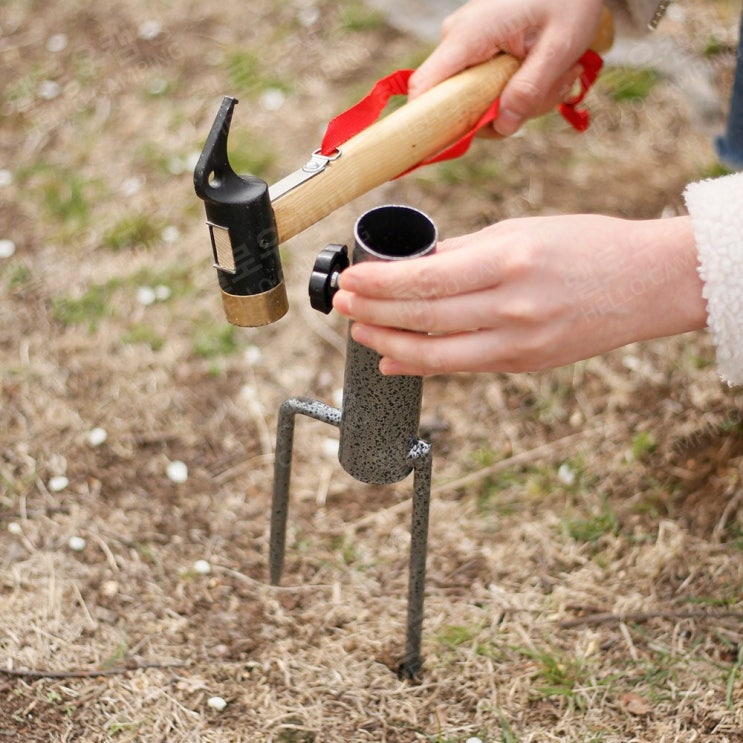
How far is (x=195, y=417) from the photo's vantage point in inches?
106

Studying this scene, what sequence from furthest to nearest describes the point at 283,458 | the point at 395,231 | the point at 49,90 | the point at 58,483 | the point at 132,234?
the point at 49,90 < the point at 132,234 < the point at 58,483 < the point at 283,458 < the point at 395,231

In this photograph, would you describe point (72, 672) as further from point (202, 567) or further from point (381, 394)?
point (381, 394)

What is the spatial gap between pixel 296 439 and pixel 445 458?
453 millimetres

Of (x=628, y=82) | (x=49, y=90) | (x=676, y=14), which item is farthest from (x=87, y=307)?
(x=676, y=14)

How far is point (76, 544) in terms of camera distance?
2295 millimetres

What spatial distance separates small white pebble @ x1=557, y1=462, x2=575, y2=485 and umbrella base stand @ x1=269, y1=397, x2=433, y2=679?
0.72 meters

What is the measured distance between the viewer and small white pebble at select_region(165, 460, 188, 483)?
8.20ft

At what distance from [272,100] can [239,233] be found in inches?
97.9

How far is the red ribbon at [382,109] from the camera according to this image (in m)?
1.78

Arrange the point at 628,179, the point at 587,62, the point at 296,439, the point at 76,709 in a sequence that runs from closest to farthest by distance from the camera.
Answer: the point at 76,709 → the point at 587,62 → the point at 296,439 → the point at 628,179

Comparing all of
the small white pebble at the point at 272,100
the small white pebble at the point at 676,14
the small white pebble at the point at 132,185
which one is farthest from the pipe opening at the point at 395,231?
the small white pebble at the point at 676,14

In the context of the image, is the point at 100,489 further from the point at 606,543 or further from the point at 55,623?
the point at 606,543

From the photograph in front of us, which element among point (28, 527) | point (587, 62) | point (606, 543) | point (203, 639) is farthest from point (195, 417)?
point (587, 62)

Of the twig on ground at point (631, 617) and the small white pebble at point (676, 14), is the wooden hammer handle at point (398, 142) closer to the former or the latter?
the twig on ground at point (631, 617)
